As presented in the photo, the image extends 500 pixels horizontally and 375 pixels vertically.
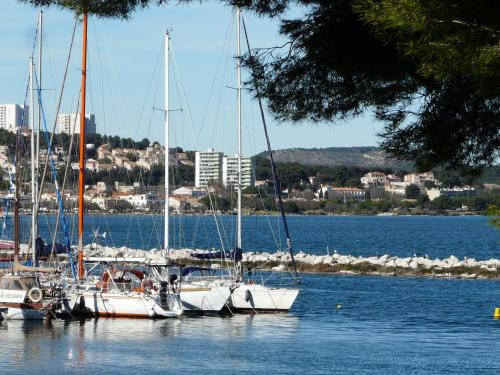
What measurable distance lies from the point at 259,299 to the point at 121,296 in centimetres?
380

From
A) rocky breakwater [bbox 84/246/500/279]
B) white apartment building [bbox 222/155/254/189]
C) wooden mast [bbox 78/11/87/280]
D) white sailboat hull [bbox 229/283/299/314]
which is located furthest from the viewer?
rocky breakwater [bbox 84/246/500/279]

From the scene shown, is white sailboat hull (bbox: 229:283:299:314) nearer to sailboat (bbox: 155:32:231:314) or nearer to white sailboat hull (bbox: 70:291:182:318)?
sailboat (bbox: 155:32:231:314)

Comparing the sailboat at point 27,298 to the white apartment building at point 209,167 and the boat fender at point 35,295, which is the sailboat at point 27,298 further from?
the white apartment building at point 209,167

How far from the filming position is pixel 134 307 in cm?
2780

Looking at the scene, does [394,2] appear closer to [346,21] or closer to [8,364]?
[346,21]

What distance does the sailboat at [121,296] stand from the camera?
27859 mm

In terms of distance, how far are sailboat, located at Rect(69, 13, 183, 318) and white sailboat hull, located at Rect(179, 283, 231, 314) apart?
1.51 ft

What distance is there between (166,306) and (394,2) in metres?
21.6

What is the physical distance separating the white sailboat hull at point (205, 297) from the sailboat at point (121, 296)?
46 centimetres

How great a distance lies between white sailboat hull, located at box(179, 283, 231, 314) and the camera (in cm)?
2894

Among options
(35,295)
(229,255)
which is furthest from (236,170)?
(35,295)

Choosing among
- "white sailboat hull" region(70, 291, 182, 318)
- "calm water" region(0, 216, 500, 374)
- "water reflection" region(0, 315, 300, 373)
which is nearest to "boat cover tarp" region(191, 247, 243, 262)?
"water reflection" region(0, 315, 300, 373)

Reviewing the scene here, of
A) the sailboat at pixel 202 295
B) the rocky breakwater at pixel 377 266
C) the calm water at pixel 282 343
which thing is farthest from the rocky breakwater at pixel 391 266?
the sailboat at pixel 202 295

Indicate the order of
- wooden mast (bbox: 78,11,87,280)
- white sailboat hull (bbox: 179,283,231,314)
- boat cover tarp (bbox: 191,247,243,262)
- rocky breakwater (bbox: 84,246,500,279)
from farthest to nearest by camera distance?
rocky breakwater (bbox: 84,246,500,279)
boat cover tarp (bbox: 191,247,243,262)
white sailboat hull (bbox: 179,283,231,314)
wooden mast (bbox: 78,11,87,280)
